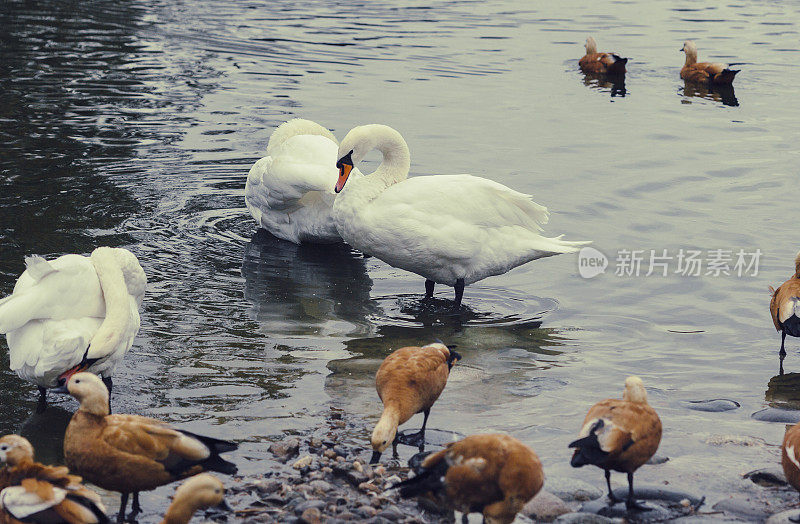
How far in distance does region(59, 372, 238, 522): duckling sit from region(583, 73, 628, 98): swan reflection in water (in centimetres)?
1436

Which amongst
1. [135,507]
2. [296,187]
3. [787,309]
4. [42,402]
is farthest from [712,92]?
[135,507]

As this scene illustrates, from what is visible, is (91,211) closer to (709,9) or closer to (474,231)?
(474,231)

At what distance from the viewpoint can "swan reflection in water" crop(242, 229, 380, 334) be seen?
9.13 meters

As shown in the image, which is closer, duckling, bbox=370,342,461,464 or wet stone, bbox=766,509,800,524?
wet stone, bbox=766,509,800,524

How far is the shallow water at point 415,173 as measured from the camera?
7.39 metres

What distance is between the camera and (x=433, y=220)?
29.0ft

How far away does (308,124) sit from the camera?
1150 cm

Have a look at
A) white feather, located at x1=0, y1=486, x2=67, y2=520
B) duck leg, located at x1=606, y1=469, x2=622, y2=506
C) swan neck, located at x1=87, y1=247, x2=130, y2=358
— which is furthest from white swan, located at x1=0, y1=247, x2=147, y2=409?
duck leg, located at x1=606, y1=469, x2=622, y2=506

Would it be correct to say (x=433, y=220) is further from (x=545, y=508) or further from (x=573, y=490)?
(x=545, y=508)

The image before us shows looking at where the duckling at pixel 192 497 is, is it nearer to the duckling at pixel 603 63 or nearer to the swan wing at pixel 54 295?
the swan wing at pixel 54 295

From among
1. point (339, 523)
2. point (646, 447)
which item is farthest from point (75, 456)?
point (646, 447)

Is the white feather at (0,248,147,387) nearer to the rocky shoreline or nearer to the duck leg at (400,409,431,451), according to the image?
the rocky shoreline

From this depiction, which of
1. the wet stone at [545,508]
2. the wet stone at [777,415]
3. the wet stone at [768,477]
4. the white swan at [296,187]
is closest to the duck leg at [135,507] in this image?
the wet stone at [545,508]

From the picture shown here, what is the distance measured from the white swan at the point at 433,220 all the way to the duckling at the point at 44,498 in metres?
4.26
